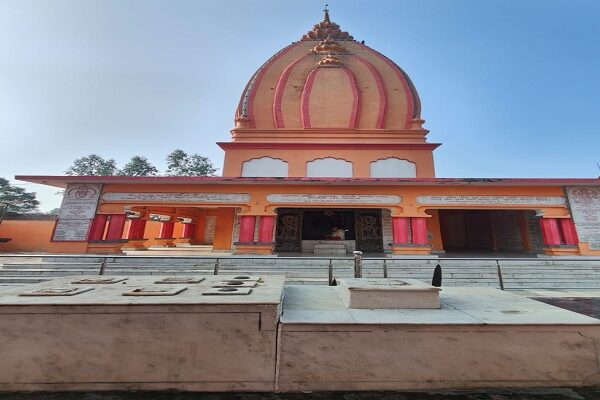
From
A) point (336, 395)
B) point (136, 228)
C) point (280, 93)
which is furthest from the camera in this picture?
point (280, 93)

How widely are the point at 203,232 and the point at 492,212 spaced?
16.6 m

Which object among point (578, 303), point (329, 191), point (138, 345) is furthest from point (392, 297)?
point (329, 191)

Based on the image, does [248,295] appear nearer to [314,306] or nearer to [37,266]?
[314,306]

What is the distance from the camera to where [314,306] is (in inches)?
107

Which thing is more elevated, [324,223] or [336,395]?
[324,223]

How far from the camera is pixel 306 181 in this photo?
30.0 ft

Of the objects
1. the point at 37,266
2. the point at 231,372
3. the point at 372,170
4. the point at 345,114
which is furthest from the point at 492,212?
the point at 37,266

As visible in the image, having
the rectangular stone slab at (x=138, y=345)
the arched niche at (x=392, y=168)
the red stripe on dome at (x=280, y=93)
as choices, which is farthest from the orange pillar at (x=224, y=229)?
the rectangular stone slab at (x=138, y=345)

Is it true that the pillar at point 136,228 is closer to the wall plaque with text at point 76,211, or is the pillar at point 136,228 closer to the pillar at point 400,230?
the wall plaque with text at point 76,211

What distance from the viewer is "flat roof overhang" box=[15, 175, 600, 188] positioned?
877cm

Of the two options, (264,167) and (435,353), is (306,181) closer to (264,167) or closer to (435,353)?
(264,167)

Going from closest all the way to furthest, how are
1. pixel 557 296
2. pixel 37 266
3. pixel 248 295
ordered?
1. pixel 248 295
2. pixel 557 296
3. pixel 37 266

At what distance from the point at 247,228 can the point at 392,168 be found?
6976 millimetres

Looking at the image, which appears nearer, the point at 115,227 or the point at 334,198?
the point at 115,227
